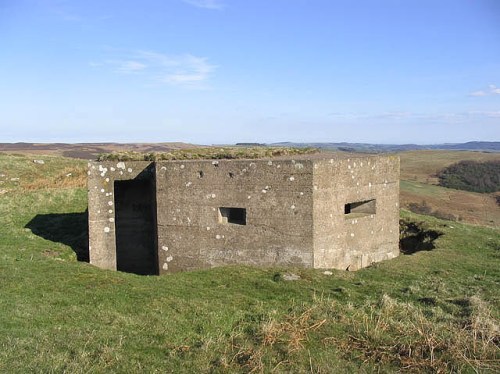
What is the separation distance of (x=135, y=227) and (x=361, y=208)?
6.76 m

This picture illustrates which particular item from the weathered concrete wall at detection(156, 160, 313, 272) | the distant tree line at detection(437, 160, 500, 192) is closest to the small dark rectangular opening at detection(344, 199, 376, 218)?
the weathered concrete wall at detection(156, 160, 313, 272)

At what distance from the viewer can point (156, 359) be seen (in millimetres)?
6301

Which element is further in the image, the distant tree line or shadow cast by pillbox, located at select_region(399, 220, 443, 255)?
the distant tree line

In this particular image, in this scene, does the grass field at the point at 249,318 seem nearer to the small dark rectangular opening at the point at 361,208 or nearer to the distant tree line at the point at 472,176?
the small dark rectangular opening at the point at 361,208

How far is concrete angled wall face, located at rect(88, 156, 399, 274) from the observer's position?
11602 mm

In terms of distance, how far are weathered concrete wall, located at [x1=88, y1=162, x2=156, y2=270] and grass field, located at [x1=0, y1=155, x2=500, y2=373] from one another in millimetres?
926

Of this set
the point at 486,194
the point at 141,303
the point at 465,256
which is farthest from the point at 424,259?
the point at 486,194

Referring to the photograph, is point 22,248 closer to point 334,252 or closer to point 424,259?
point 334,252

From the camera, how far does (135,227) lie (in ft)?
46.4

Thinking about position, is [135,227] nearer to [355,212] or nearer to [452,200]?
[355,212]

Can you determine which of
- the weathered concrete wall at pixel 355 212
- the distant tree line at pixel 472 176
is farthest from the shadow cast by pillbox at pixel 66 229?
the distant tree line at pixel 472 176

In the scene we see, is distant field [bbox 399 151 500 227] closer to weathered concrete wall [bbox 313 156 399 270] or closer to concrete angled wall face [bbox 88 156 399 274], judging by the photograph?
weathered concrete wall [bbox 313 156 399 270]

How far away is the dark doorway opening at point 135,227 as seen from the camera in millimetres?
13953

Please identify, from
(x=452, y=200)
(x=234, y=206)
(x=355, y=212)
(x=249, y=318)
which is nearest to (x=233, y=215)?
(x=234, y=206)
